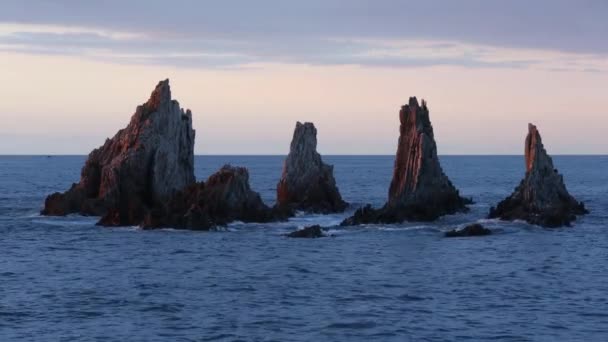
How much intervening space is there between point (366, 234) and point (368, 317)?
3854 cm

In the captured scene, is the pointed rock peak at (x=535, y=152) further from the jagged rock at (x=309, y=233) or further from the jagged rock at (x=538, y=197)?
the jagged rock at (x=309, y=233)

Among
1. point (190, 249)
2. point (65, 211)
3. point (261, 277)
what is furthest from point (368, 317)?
point (65, 211)

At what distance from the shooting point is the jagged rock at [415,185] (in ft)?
313

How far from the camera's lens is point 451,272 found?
64000 millimetres

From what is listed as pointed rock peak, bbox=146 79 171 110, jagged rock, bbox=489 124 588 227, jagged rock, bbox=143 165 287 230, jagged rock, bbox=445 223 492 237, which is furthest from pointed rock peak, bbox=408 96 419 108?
pointed rock peak, bbox=146 79 171 110

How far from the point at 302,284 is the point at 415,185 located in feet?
130

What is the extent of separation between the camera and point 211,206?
93.1 metres

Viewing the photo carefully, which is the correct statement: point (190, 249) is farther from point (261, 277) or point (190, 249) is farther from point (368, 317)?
point (368, 317)

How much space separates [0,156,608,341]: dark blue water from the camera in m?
45.8

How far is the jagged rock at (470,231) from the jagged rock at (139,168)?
29437mm

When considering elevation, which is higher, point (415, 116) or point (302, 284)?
point (415, 116)

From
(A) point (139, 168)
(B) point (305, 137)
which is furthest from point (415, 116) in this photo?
(A) point (139, 168)

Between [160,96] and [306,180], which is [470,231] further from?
[160,96]

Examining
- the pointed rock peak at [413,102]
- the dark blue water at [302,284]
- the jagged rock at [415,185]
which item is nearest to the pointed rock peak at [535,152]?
the dark blue water at [302,284]
